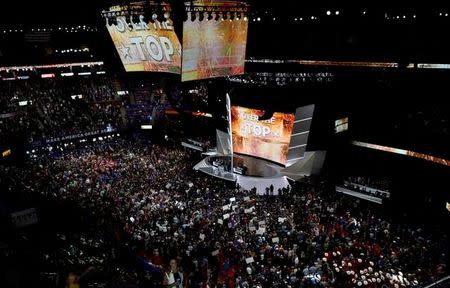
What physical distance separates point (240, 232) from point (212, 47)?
26.7 ft

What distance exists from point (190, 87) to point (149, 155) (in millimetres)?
20429

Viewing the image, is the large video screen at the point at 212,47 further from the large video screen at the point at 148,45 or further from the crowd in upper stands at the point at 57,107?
the crowd in upper stands at the point at 57,107

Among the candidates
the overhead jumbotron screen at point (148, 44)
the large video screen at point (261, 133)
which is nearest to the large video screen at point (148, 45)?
the overhead jumbotron screen at point (148, 44)

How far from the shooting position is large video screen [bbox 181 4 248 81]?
653 inches

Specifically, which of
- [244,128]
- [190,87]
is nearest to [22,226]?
[244,128]

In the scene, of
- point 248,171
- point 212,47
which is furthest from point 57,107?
point 212,47

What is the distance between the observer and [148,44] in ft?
62.4

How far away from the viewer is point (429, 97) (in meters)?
21.7

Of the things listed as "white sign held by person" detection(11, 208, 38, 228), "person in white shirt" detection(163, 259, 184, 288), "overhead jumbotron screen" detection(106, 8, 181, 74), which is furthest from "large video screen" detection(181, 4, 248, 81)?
"person in white shirt" detection(163, 259, 184, 288)

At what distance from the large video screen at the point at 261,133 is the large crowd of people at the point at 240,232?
156 inches

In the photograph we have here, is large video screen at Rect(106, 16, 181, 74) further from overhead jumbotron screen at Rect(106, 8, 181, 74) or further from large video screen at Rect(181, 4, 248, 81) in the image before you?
large video screen at Rect(181, 4, 248, 81)

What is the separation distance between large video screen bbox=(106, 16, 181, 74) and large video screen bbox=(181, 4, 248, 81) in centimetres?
132

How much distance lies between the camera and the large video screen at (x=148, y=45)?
59.2 ft

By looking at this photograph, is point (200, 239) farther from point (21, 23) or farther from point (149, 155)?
point (21, 23)
